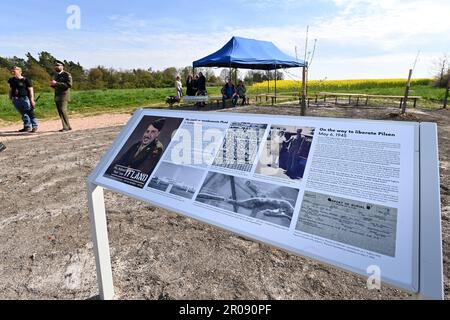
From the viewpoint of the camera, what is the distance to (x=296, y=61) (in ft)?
47.2

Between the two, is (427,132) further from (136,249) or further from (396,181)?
(136,249)

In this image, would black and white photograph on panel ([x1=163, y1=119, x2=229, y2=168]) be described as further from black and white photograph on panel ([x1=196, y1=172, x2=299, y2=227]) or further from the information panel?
black and white photograph on panel ([x1=196, y1=172, x2=299, y2=227])

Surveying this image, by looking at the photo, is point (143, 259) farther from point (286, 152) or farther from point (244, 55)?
point (244, 55)

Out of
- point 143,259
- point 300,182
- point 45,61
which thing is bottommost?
point 143,259

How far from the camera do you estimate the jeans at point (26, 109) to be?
24.0 ft

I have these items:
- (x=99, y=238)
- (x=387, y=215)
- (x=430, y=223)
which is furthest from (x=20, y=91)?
(x=430, y=223)

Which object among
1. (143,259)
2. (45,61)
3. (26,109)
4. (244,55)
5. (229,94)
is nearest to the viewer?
(143,259)

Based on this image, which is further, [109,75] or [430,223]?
[109,75]

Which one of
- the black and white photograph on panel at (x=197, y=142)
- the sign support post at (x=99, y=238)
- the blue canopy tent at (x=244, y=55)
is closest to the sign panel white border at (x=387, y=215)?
the black and white photograph on panel at (x=197, y=142)

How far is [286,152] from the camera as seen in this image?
1.57 meters

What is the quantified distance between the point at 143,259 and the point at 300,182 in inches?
70.5

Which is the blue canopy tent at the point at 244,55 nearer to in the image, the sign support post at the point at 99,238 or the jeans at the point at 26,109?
the jeans at the point at 26,109
